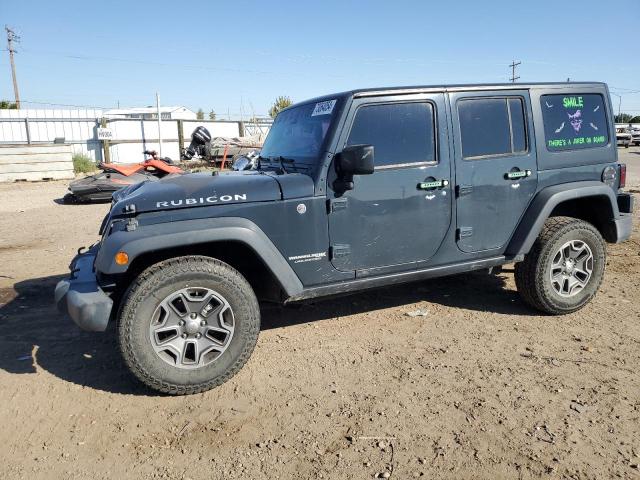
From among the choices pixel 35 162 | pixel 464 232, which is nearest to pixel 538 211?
pixel 464 232

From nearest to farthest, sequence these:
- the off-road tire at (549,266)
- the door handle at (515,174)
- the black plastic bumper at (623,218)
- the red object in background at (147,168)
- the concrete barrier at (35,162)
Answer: the door handle at (515,174) < the off-road tire at (549,266) < the black plastic bumper at (623,218) < the red object in background at (147,168) < the concrete barrier at (35,162)

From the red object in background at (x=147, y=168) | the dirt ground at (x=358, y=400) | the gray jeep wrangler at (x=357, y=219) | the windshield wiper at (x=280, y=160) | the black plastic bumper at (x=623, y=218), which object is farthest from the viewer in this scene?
the red object in background at (x=147, y=168)

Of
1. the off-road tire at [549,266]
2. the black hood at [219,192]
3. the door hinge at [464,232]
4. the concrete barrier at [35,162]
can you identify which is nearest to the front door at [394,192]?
the door hinge at [464,232]

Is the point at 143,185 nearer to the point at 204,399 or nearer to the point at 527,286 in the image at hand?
the point at 204,399

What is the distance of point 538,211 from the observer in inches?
161

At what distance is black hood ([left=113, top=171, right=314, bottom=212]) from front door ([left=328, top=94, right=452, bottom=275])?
0.94 ft

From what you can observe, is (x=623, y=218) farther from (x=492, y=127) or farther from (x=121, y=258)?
(x=121, y=258)

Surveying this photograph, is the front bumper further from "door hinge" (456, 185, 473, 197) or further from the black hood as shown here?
"door hinge" (456, 185, 473, 197)

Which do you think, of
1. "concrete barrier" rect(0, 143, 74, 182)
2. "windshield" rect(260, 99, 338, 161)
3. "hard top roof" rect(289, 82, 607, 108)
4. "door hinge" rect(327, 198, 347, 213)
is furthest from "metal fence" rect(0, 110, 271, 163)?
"door hinge" rect(327, 198, 347, 213)

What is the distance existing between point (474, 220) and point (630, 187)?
10.2 meters

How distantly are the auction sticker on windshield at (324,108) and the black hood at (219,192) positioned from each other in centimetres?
56

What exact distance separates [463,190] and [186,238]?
2.17 meters

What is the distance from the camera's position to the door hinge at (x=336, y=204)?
3.48 metres

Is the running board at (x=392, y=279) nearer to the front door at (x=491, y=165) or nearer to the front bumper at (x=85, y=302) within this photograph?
the front door at (x=491, y=165)
